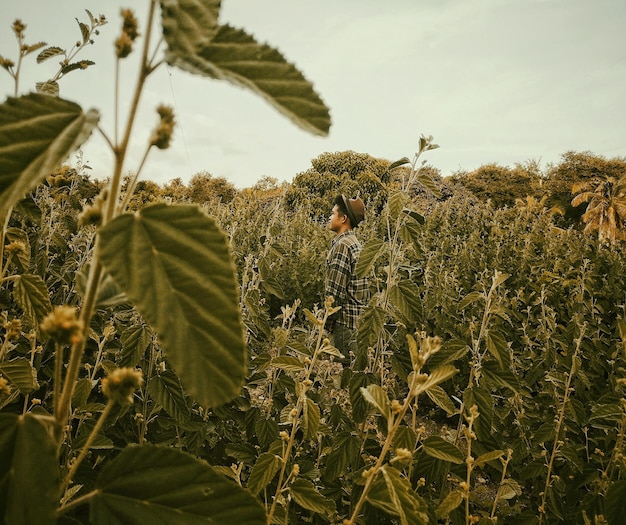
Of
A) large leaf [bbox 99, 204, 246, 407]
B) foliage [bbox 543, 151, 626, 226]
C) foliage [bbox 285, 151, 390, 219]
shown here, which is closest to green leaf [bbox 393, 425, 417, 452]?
large leaf [bbox 99, 204, 246, 407]

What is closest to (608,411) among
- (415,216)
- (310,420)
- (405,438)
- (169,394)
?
(405,438)

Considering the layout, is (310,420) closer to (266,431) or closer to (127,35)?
(266,431)

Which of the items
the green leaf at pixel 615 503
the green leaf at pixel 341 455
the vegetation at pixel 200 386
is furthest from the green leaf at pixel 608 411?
the green leaf at pixel 341 455

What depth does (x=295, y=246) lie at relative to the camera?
31.8 ft

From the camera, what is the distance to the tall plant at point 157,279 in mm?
435

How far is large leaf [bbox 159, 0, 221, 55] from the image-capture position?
17.4 inches

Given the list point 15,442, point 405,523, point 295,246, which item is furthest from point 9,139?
point 295,246

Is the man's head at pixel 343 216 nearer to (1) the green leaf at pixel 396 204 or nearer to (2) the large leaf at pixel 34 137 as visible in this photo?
(1) the green leaf at pixel 396 204

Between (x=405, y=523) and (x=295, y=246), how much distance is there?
348 inches

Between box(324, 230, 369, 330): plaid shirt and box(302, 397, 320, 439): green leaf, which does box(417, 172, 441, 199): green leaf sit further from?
box(324, 230, 369, 330): plaid shirt

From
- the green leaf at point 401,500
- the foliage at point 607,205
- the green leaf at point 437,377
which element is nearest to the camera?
the green leaf at point 401,500

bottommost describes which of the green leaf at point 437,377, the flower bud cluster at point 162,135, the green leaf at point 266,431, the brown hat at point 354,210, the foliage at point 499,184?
the green leaf at point 266,431

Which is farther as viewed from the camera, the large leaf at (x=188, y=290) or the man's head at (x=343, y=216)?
the man's head at (x=343, y=216)

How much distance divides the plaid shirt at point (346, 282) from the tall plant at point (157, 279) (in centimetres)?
477
